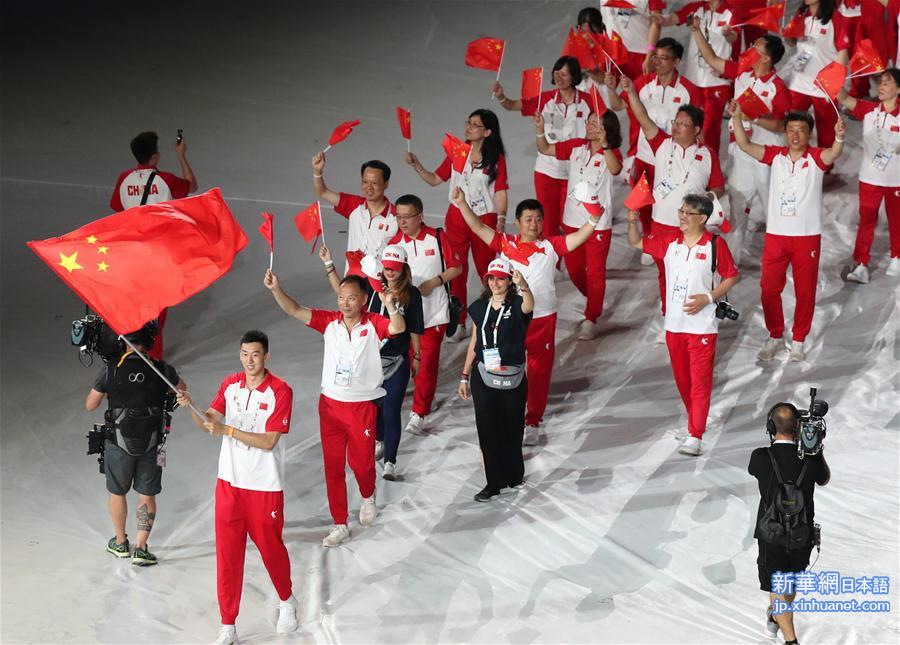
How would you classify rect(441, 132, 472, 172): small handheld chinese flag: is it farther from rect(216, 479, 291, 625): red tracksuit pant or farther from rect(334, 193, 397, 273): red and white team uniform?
rect(216, 479, 291, 625): red tracksuit pant

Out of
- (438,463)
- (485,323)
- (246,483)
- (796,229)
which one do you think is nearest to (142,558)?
(246,483)

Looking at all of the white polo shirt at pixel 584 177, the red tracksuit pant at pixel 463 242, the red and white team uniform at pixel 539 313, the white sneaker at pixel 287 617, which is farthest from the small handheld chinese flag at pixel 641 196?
the white sneaker at pixel 287 617

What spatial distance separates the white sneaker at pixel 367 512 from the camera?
6730 mm

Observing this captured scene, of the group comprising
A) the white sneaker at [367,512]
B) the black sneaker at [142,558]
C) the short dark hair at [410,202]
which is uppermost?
the short dark hair at [410,202]

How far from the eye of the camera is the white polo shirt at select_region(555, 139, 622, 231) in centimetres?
809

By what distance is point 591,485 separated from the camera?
7000mm

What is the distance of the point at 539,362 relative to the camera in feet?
24.2

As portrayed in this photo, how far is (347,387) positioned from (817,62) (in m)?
5.06

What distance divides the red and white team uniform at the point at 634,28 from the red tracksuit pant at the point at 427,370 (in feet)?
11.7

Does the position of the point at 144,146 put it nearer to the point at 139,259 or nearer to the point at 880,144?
the point at 139,259

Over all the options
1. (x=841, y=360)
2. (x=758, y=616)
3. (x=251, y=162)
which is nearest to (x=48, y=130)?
(x=251, y=162)

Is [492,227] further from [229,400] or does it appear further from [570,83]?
[229,400]

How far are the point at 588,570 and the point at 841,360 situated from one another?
2.66 meters

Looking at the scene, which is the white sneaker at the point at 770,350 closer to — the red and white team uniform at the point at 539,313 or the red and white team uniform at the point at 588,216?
the red and white team uniform at the point at 588,216
